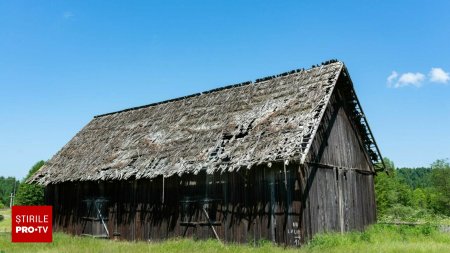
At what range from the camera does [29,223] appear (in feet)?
56.0

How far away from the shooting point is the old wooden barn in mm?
14914

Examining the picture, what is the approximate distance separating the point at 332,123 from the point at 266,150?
4.15m

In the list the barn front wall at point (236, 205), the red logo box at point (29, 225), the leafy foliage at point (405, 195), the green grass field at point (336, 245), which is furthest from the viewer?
the leafy foliage at point (405, 195)

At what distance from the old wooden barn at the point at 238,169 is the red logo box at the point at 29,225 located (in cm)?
279

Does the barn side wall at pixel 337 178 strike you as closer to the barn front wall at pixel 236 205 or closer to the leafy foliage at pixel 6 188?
the barn front wall at pixel 236 205

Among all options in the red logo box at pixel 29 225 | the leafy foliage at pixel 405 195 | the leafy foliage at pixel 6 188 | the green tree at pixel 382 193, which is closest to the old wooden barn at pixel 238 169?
the red logo box at pixel 29 225

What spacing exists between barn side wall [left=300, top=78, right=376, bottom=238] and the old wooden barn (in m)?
0.04

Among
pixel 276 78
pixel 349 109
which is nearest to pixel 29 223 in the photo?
pixel 276 78

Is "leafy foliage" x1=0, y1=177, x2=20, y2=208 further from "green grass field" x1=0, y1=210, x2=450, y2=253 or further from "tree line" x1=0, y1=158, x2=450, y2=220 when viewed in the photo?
"green grass field" x1=0, y1=210, x2=450, y2=253

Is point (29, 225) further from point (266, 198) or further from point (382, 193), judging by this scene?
point (382, 193)

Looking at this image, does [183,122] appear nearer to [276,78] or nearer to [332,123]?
[276,78]

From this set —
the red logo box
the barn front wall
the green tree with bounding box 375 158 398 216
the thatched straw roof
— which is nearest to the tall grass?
the red logo box

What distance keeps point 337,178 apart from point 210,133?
5.50 metres

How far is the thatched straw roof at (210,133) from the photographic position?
50.3ft
